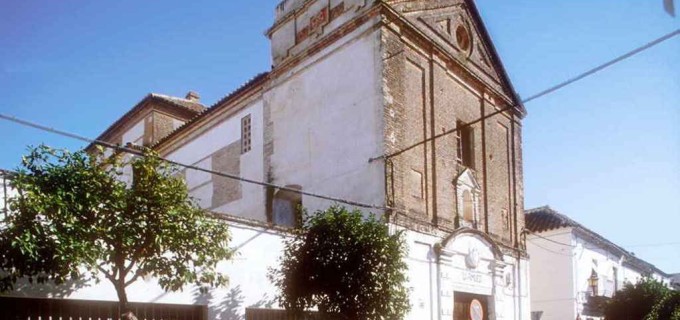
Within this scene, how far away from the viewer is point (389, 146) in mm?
14641

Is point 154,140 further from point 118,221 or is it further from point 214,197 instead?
point 118,221

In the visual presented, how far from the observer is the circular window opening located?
1921cm

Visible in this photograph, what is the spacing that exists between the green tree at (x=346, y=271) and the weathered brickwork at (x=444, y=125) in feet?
11.8

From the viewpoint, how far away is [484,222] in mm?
18422

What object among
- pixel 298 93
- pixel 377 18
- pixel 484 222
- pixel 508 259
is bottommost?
pixel 508 259

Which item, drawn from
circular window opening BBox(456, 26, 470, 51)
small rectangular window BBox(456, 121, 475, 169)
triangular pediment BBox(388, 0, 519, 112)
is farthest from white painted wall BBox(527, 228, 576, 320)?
circular window opening BBox(456, 26, 470, 51)

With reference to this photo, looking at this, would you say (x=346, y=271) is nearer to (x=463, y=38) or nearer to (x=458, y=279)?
→ (x=458, y=279)

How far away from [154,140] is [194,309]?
15.9 meters

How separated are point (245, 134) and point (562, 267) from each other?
16425mm

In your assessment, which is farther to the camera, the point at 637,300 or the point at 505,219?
the point at 637,300

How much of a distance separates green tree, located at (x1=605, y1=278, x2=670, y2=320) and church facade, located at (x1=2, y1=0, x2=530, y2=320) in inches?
153

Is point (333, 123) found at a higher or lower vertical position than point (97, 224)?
higher

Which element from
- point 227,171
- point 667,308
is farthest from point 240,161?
point 667,308

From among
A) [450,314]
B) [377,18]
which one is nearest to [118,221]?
[377,18]
